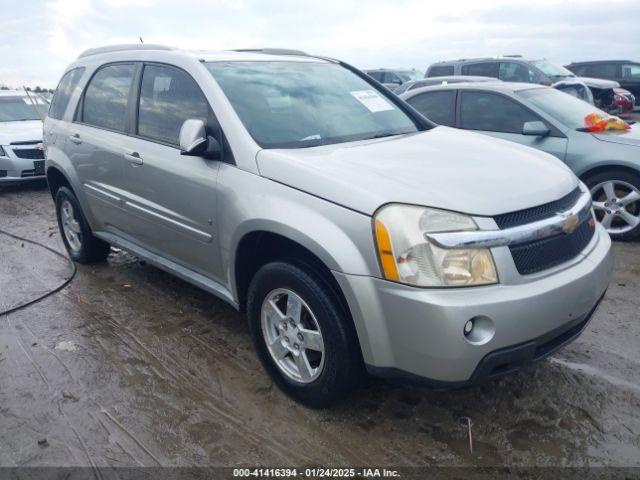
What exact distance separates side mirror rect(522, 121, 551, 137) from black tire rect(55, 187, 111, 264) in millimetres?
4317

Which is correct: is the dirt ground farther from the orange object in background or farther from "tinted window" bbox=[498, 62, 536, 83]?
"tinted window" bbox=[498, 62, 536, 83]

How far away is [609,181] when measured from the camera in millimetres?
5570

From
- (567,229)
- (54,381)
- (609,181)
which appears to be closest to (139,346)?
(54,381)

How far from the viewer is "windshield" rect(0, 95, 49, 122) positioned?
10.4 m

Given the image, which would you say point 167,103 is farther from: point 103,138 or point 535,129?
point 535,129

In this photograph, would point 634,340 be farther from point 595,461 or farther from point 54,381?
point 54,381

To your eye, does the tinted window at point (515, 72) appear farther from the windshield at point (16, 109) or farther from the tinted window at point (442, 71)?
Answer: the windshield at point (16, 109)

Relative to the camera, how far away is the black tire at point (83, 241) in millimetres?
5148

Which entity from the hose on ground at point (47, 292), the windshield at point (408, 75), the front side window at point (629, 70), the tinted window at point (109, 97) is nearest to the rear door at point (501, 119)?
the tinted window at point (109, 97)

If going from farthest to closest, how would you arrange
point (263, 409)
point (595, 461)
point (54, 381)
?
point (54, 381), point (263, 409), point (595, 461)

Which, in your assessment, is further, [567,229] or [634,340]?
[634,340]

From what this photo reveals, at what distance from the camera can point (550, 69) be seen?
45.2 feet

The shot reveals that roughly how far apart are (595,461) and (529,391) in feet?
1.89

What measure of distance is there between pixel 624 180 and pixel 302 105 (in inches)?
143
